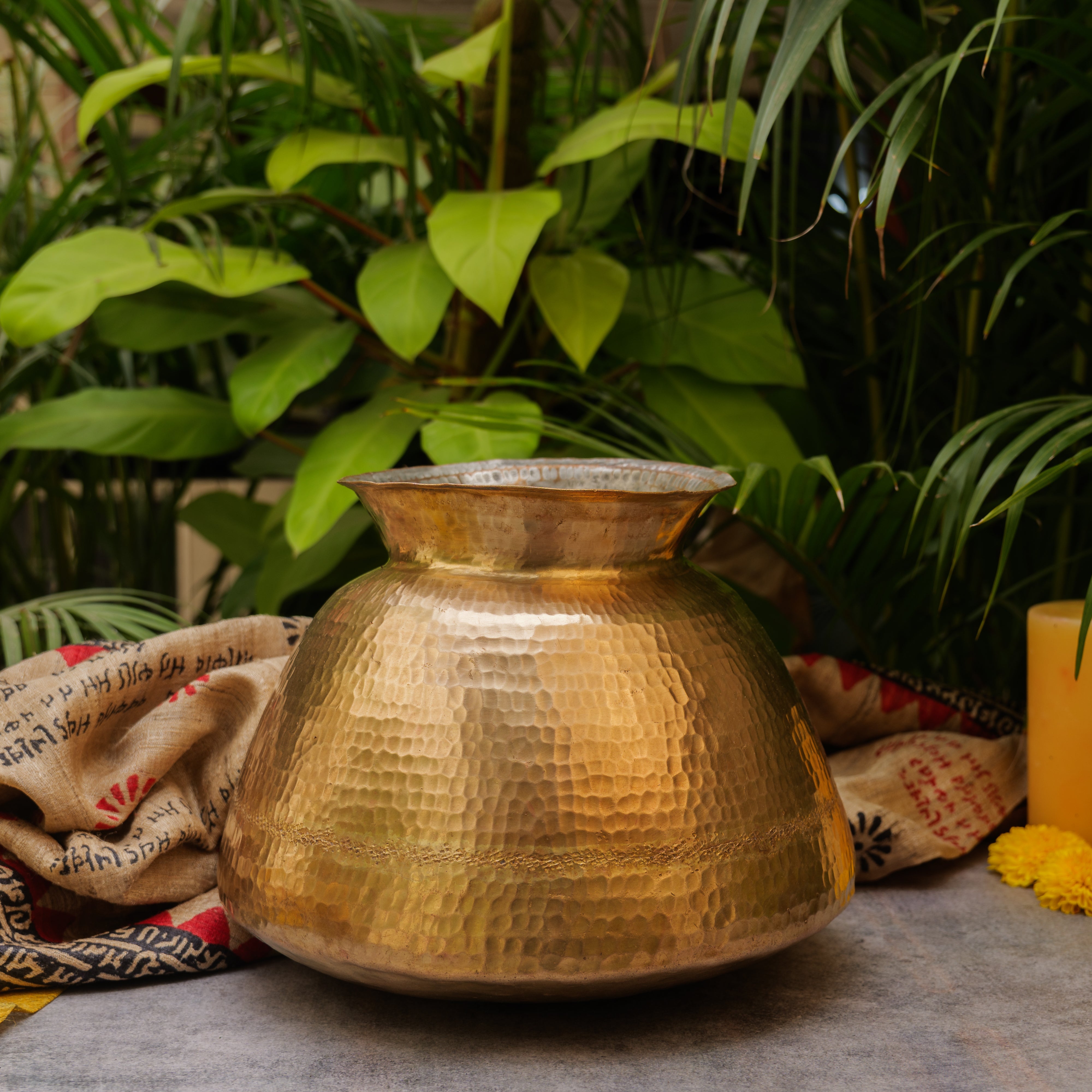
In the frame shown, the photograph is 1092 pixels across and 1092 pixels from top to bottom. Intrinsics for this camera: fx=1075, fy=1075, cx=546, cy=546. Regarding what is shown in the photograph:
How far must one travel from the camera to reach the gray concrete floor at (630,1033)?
0.41m

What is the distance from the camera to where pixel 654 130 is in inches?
30.3

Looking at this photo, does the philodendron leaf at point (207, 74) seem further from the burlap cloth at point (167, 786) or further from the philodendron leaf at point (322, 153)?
the burlap cloth at point (167, 786)

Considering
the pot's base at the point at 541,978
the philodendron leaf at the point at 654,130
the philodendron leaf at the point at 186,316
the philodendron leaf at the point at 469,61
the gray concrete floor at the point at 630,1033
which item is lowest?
the gray concrete floor at the point at 630,1033

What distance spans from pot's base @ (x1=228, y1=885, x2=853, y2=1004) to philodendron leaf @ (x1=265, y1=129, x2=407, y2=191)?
599 millimetres

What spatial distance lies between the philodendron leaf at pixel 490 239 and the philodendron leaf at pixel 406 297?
31 millimetres

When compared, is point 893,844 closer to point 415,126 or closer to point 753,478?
point 753,478

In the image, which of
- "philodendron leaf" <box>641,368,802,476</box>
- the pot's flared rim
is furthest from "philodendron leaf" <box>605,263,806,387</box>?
the pot's flared rim

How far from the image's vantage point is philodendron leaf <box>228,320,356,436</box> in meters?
0.83

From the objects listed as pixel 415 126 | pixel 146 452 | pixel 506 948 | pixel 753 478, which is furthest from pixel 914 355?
pixel 146 452

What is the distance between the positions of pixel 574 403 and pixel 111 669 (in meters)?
0.60

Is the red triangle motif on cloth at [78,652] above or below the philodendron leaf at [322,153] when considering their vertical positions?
below

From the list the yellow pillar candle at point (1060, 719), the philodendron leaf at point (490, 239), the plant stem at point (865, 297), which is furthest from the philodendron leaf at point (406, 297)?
the yellow pillar candle at point (1060, 719)

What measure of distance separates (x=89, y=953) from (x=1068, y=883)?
50 cm

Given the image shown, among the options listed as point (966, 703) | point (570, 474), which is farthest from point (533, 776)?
point (966, 703)
